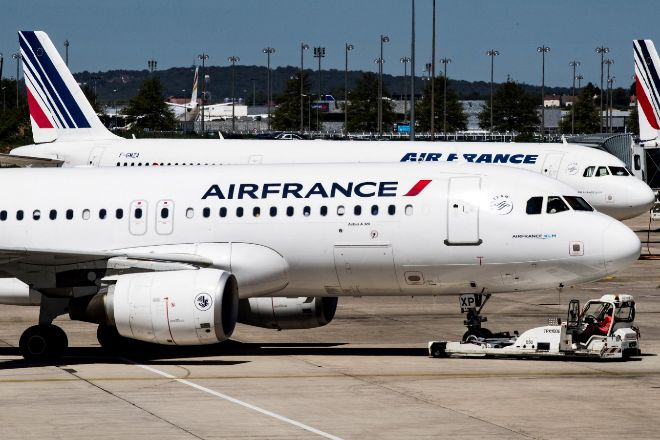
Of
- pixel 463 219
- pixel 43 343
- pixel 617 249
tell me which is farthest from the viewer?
pixel 43 343

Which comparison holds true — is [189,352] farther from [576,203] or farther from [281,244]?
[576,203]

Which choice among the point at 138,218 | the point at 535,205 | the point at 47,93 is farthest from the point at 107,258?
the point at 47,93

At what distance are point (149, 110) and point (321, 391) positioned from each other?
170 metres

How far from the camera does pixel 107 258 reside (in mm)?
27250

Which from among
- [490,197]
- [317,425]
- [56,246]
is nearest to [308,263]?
[490,197]

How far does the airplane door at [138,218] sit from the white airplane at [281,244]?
2 centimetres

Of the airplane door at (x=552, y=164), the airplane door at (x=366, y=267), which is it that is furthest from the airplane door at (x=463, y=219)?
the airplane door at (x=552, y=164)

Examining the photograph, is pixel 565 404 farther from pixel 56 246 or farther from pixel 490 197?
pixel 56 246

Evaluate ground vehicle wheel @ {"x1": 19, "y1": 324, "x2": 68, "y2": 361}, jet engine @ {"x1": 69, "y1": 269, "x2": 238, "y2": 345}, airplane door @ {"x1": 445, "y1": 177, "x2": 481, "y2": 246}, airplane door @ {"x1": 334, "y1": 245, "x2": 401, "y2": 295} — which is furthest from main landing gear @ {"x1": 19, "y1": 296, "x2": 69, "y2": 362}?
airplane door @ {"x1": 445, "y1": 177, "x2": 481, "y2": 246}

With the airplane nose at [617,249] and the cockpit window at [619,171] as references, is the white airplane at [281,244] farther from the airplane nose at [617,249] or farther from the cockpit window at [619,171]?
the cockpit window at [619,171]

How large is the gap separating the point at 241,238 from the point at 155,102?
167 meters

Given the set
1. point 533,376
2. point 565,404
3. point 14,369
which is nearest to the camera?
point 565,404

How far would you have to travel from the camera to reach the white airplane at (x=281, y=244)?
26.2 metres

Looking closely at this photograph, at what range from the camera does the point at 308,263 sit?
27422mm
